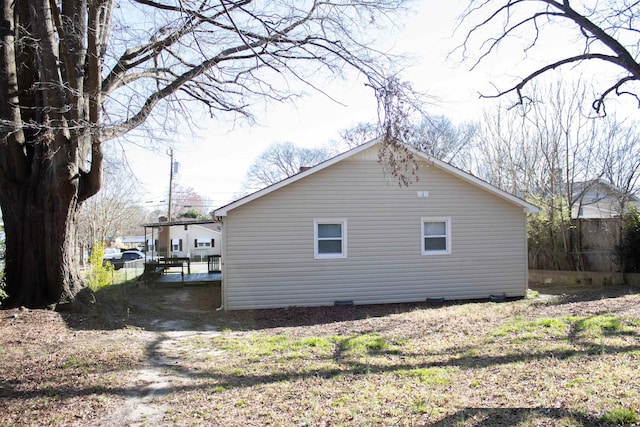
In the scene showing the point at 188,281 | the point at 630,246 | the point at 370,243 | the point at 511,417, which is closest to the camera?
the point at 511,417

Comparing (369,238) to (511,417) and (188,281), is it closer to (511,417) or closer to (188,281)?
(188,281)

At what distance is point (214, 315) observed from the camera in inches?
483

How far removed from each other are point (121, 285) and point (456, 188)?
13.2 metres

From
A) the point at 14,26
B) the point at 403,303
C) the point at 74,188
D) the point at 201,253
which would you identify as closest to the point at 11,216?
the point at 74,188

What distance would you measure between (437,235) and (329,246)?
3.17 metres

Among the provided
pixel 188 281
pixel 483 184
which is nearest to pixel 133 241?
pixel 188 281

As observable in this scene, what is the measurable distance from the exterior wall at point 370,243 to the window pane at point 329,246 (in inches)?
10.9

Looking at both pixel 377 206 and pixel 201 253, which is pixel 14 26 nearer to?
pixel 377 206

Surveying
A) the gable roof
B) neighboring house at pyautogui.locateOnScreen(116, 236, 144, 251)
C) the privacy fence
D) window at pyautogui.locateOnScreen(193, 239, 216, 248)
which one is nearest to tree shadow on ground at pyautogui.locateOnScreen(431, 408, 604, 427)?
the gable roof

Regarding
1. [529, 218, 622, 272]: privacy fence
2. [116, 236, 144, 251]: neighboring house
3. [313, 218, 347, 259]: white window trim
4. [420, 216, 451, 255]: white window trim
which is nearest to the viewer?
[313, 218, 347, 259]: white window trim

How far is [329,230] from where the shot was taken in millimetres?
A: 13820

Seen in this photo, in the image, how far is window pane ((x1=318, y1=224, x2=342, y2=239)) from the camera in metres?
13.8

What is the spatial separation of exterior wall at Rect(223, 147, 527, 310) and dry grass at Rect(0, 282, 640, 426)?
9.60 ft

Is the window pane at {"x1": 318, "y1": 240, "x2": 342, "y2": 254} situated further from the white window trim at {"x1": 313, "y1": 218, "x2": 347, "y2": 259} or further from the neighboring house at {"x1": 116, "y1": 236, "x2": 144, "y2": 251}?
the neighboring house at {"x1": 116, "y1": 236, "x2": 144, "y2": 251}
